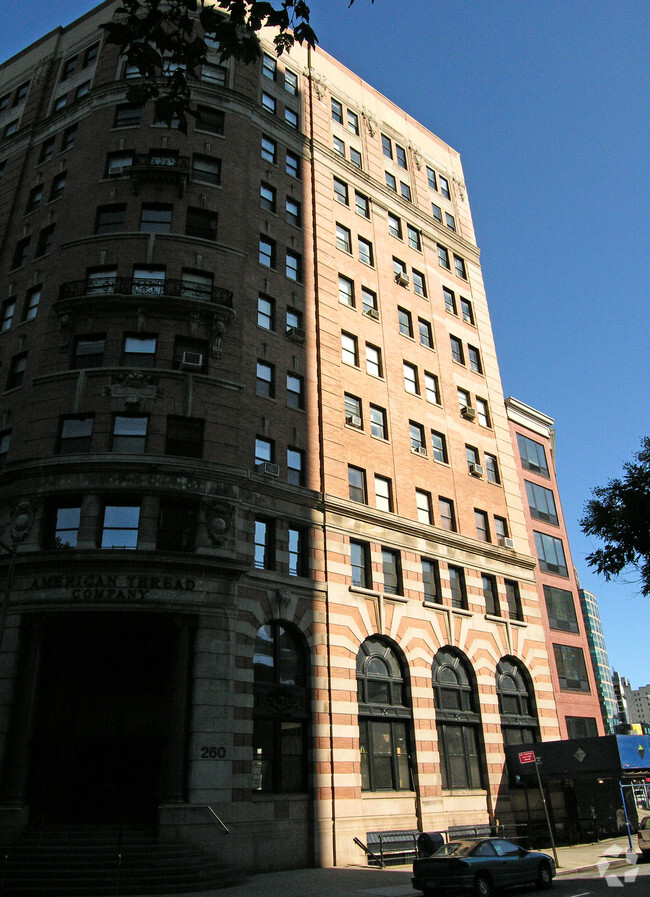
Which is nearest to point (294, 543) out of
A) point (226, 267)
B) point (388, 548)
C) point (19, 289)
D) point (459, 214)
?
point (388, 548)

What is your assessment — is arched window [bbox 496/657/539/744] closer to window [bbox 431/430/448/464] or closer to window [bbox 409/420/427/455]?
window [bbox 431/430/448/464]

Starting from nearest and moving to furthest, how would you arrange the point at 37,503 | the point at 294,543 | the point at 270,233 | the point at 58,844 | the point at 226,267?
the point at 58,844, the point at 37,503, the point at 294,543, the point at 226,267, the point at 270,233

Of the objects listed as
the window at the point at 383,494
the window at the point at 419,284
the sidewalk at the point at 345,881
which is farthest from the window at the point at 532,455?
the sidewalk at the point at 345,881

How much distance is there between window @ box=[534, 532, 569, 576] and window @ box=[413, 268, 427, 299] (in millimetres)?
17381

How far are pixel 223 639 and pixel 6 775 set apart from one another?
298 inches

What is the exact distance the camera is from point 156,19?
13.1m

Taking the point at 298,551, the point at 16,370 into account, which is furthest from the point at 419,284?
the point at 16,370

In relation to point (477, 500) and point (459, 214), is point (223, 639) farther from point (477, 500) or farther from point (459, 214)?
point (459, 214)

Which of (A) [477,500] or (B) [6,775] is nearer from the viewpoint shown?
(B) [6,775]

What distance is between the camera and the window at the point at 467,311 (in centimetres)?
4550

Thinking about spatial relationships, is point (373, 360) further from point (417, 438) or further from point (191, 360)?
point (191, 360)

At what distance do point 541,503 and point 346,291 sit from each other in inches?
818

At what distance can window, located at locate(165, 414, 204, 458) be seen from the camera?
2633 cm

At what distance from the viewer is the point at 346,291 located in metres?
37.8
